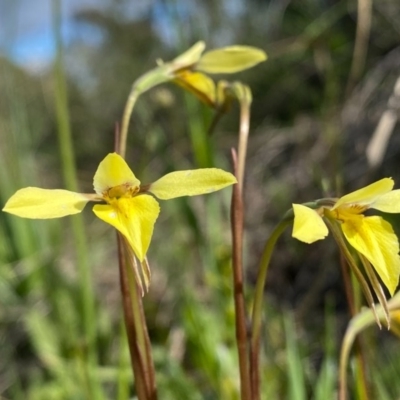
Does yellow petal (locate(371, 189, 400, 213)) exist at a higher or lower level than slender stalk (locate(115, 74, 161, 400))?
higher

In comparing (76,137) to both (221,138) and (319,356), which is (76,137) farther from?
(319,356)

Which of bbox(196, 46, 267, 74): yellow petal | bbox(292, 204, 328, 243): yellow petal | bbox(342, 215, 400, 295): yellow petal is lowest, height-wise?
bbox(342, 215, 400, 295): yellow petal

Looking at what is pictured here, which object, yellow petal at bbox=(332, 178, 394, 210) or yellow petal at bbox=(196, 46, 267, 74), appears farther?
yellow petal at bbox=(196, 46, 267, 74)

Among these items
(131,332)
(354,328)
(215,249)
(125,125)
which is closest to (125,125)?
(125,125)

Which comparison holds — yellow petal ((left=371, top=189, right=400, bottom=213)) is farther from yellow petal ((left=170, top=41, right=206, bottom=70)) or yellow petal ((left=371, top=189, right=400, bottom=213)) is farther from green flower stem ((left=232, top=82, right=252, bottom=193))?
yellow petal ((left=170, top=41, right=206, bottom=70))

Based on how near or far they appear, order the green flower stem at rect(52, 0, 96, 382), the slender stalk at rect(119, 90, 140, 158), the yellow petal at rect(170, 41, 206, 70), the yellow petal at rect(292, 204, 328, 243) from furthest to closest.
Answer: the green flower stem at rect(52, 0, 96, 382), the yellow petal at rect(170, 41, 206, 70), the slender stalk at rect(119, 90, 140, 158), the yellow petal at rect(292, 204, 328, 243)

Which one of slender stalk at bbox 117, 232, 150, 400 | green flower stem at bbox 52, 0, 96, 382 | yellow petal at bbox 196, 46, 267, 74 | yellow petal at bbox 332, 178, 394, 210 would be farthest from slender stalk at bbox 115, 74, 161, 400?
green flower stem at bbox 52, 0, 96, 382

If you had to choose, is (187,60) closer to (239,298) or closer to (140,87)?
(140,87)

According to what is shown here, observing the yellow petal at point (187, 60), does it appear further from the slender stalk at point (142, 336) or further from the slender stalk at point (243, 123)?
the slender stalk at point (142, 336)
